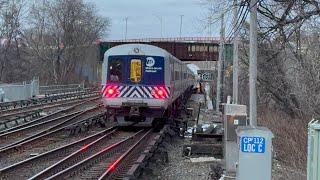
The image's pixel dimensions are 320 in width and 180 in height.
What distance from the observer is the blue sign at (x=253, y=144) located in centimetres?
739

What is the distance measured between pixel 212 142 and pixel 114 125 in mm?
6267

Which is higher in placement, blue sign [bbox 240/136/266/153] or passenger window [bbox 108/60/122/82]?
passenger window [bbox 108/60/122/82]

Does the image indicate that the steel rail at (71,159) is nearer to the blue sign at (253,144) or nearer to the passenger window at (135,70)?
the passenger window at (135,70)

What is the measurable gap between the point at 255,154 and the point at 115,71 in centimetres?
1374

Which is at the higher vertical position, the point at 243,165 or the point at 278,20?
the point at 278,20

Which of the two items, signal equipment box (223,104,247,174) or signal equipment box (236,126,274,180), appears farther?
signal equipment box (223,104,247,174)

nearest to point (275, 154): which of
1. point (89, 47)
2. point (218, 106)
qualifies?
point (218, 106)

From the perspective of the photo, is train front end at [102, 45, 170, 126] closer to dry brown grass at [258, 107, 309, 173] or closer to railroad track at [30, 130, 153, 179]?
railroad track at [30, 130, 153, 179]

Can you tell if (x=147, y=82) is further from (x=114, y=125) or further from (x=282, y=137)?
(x=282, y=137)

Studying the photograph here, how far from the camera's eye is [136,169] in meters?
11.0

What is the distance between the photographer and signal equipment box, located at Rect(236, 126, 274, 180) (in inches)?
290

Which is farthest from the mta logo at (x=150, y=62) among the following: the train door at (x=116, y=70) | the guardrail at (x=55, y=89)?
the guardrail at (x=55, y=89)

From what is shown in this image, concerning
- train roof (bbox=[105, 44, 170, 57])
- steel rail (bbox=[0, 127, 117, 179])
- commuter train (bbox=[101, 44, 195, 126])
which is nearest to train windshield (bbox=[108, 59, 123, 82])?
commuter train (bbox=[101, 44, 195, 126])

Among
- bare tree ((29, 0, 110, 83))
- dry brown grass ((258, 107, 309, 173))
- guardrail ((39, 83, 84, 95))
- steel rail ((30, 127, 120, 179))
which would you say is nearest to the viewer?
steel rail ((30, 127, 120, 179))
